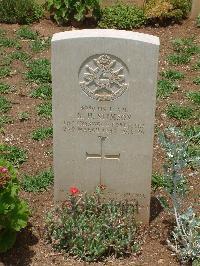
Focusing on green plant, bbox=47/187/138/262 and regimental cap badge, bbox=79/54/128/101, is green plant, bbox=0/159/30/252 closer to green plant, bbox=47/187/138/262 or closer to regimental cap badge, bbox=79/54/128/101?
green plant, bbox=47/187/138/262

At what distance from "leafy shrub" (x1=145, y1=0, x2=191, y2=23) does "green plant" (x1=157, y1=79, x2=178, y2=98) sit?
189cm

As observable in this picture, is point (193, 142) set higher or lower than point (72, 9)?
lower

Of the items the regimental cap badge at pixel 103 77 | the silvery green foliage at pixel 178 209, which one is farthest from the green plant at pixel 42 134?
the silvery green foliage at pixel 178 209

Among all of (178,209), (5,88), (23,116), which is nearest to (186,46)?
(5,88)

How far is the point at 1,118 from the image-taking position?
7.32 meters

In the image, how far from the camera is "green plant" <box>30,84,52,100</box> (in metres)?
7.87

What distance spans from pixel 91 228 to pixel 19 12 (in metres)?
5.45

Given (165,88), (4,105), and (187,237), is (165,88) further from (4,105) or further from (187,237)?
(187,237)

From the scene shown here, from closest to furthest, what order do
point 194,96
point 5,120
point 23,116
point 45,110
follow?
point 5,120, point 23,116, point 45,110, point 194,96

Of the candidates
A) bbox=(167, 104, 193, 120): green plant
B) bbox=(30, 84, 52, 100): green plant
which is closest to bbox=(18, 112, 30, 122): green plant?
bbox=(30, 84, 52, 100): green plant

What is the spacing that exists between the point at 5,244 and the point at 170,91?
3698mm

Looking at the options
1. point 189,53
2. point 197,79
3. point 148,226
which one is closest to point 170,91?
point 197,79

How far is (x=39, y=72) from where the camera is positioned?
8.30 meters

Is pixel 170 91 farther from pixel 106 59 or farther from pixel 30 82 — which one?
pixel 106 59
